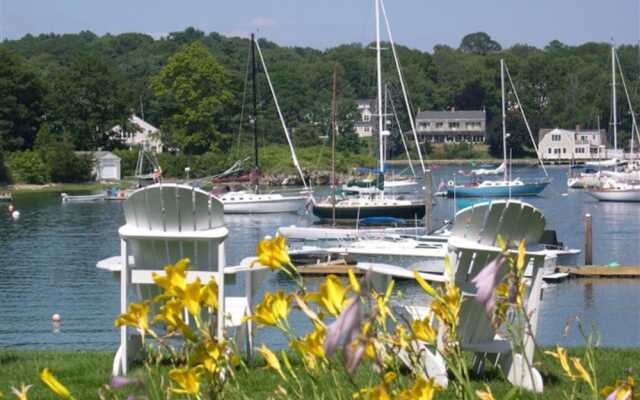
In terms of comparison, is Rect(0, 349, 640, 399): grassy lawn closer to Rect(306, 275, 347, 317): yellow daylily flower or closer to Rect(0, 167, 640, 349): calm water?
Rect(306, 275, 347, 317): yellow daylily flower

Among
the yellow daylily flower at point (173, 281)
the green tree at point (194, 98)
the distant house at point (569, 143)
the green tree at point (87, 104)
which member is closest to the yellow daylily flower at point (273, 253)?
the yellow daylily flower at point (173, 281)

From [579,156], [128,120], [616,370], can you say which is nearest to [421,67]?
[579,156]

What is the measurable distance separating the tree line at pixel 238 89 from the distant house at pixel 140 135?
112 centimetres

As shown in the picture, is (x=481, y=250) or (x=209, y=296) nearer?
(x=209, y=296)

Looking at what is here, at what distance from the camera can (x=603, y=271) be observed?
2355cm

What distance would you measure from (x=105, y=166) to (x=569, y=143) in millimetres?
54631

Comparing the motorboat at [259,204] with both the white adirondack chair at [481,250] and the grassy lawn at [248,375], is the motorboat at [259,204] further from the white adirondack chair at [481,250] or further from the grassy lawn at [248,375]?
the white adirondack chair at [481,250]

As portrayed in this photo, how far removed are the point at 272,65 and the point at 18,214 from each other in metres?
84.2

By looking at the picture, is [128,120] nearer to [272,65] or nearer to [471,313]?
[272,65]

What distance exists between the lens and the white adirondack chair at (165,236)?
6.74m

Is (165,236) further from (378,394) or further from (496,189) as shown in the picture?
(496,189)

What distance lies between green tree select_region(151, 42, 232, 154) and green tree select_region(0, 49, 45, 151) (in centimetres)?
1053

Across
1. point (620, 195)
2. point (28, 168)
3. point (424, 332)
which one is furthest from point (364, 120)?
point (424, 332)

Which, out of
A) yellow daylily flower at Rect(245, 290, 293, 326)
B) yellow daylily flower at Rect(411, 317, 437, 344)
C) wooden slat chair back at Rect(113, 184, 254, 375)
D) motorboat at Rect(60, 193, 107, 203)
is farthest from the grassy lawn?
motorboat at Rect(60, 193, 107, 203)
